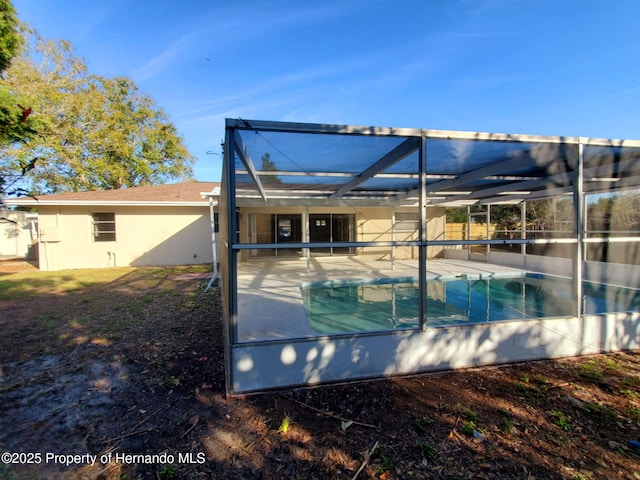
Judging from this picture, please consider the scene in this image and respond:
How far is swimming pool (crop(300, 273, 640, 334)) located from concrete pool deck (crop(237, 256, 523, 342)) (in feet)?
1.24

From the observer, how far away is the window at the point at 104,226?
481 inches

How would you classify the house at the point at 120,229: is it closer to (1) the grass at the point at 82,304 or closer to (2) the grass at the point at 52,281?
(2) the grass at the point at 52,281

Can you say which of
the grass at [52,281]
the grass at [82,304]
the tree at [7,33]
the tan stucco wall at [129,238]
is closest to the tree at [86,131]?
the tan stucco wall at [129,238]

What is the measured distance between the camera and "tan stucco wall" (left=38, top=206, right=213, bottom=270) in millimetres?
11664

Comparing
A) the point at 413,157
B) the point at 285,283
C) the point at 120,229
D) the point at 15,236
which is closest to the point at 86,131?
the point at 15,236

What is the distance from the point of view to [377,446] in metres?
2.33

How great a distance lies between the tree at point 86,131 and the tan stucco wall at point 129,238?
472 centimetres

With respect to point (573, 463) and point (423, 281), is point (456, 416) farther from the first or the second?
point (423, 281)

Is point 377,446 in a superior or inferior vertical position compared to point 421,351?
inferior

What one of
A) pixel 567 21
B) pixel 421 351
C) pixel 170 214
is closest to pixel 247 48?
pixel 170 214

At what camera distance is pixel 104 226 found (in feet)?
40.4

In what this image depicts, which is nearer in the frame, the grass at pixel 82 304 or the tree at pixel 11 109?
the tree at pixel 11 109

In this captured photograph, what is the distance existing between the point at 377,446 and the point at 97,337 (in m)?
4.69

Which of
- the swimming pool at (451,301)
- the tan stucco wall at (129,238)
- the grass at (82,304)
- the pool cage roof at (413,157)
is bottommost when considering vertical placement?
the swimming pool at (451,301)
